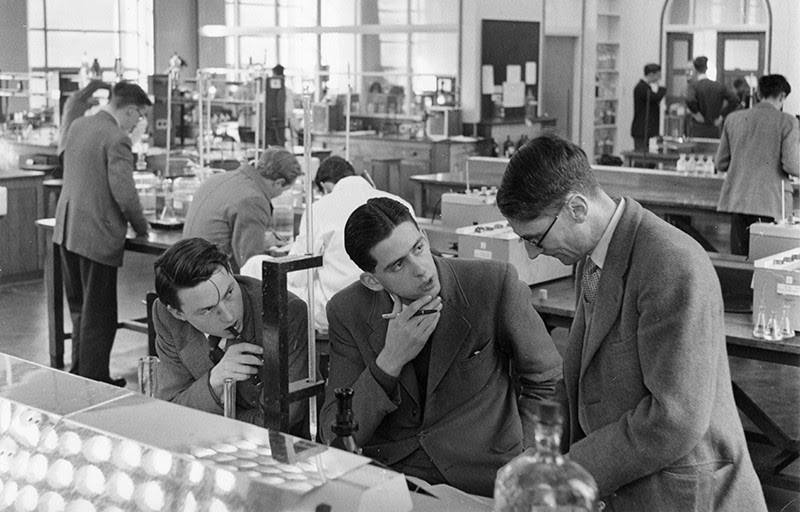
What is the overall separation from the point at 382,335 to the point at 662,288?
2.47 ft

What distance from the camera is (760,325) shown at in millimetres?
3307

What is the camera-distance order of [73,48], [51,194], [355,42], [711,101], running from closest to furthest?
[51,194] → [711,101] → [73,48] → [355,42]

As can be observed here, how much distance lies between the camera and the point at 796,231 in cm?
401

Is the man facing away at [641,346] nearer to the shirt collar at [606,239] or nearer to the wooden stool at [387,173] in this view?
the shirt collar at [606,239]

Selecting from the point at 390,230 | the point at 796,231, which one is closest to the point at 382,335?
the point at 390,230

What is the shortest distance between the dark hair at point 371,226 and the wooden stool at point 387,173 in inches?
323

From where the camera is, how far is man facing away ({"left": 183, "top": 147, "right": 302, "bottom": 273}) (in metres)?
4.30

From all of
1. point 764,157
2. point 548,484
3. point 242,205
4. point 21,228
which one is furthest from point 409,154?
point 548,484

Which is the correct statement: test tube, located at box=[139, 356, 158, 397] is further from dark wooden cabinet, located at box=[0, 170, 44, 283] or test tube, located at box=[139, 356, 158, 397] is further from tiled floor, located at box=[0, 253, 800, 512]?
dark wooden cabinet, located at box=[0, 170, 44, 283]

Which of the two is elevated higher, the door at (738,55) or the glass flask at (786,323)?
the door at (738,55)

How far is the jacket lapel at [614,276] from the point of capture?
1576mm

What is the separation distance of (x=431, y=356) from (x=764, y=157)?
15.3ft

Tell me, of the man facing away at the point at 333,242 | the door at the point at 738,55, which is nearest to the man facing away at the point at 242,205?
the man facing away at the point at 333,242

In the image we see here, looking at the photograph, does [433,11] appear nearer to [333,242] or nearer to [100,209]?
[100,209]
